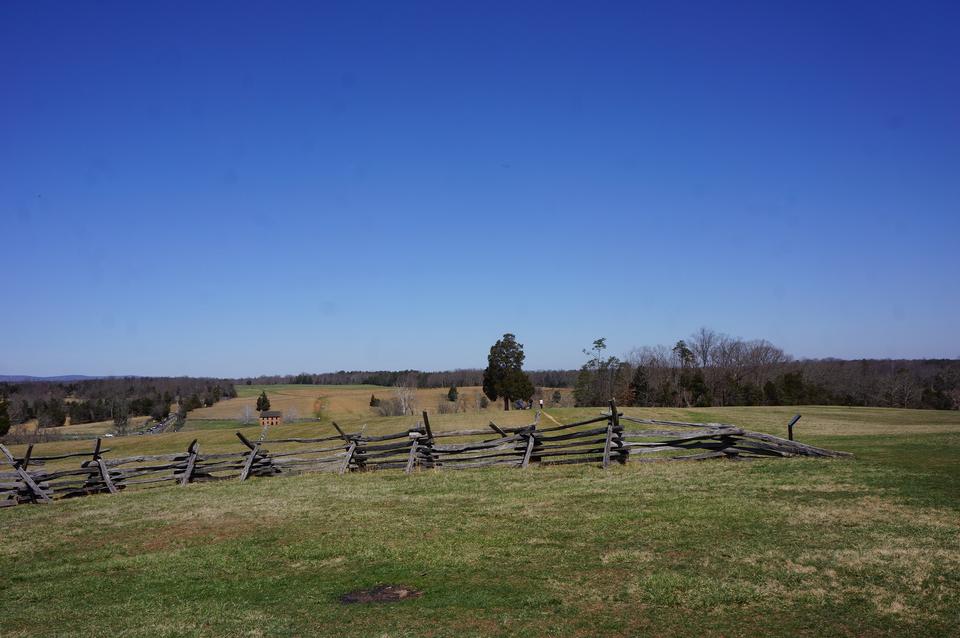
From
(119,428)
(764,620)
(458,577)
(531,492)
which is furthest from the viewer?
(119,428)

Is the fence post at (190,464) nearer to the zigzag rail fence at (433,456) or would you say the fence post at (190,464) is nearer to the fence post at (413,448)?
the zigzag rail fence at (433,456)

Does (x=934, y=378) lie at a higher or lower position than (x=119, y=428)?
higher

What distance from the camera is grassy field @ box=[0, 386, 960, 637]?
24.4ft

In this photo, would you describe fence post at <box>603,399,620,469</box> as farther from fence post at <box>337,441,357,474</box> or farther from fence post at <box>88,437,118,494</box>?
fence post at <box>88,437,118,494</box>

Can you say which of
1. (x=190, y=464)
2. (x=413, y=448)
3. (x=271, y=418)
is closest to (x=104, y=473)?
(x=190, y=464)

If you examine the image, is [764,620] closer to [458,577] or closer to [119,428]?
[458,577]

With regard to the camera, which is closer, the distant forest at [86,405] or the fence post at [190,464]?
the fence post at [190,464]

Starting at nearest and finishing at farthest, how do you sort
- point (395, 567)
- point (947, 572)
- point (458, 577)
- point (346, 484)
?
point (947, 572), point (458, 577), point (395, 567), point (346, 484)

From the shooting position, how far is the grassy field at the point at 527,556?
293 inches

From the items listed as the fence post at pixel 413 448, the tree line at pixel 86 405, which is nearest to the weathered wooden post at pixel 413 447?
the fence post at pixel 413 448

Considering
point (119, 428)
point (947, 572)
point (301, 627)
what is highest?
point (947, 572)

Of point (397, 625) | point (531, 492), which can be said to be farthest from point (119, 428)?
point (397, 625)

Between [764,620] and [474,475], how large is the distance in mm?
12182

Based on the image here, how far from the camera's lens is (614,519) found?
11875 millimetres
